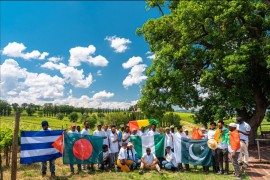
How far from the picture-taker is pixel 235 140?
998cm

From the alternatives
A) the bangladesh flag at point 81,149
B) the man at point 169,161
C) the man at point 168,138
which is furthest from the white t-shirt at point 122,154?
the man at point 168,138

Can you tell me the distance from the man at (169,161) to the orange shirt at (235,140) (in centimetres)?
322

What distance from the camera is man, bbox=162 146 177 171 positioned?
40.0 feet

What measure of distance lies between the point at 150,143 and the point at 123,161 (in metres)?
1.81

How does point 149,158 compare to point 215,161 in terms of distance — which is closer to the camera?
point 215,161

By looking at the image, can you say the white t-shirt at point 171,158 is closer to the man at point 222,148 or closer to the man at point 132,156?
the man at point 132,156

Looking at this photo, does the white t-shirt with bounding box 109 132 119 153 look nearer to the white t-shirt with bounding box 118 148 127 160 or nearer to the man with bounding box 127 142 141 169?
the white t-shirt with bounding box 118 148 127 160

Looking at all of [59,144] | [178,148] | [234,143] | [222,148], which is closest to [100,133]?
[59,144]

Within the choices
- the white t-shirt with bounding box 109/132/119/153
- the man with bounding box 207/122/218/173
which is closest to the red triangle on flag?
the white t-shirt with bounding box 109/132/119/153

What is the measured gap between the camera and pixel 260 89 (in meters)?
20.2

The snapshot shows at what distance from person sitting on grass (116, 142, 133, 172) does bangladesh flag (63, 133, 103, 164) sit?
1.02 m

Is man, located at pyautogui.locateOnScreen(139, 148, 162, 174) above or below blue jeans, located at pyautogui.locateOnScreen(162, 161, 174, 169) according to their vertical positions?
above

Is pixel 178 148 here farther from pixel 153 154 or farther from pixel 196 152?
pixel 153 154

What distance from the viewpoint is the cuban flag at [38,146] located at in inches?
415
